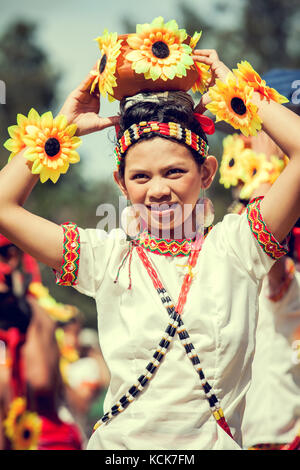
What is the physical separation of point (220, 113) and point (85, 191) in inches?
600

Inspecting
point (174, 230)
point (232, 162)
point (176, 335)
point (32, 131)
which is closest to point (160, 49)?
point (32, 131)

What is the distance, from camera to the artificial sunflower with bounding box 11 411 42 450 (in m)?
5.16

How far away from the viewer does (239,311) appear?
2.57 metres

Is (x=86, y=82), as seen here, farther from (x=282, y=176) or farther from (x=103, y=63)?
(x=282, y=176)

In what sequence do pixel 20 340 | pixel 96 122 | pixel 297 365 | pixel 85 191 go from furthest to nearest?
pixel 85 191
pixel 20 340
pixel 297 365
pixel 96 122

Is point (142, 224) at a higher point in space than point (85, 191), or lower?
lower

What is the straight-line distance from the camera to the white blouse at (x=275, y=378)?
3881 mm

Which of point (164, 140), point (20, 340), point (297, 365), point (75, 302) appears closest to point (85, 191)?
point (75, 302)

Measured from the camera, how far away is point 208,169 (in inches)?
112

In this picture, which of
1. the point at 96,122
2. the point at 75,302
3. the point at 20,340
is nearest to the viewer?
the point at 96,122

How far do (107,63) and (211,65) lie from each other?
404 millimetres

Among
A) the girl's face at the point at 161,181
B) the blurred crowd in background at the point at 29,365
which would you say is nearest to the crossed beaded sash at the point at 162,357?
the girl's face at the point at 161,181

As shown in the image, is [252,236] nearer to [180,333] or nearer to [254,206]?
[254,206]

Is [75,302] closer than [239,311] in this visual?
No
